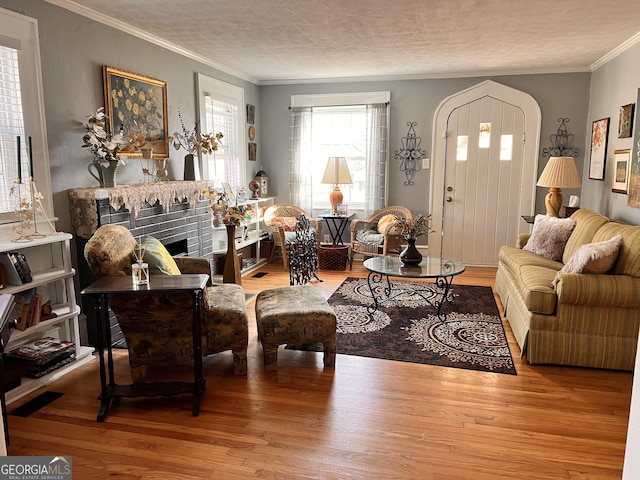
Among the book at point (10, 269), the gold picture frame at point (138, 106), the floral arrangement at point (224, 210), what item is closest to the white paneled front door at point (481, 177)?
the floral arrangement at point (224, 210)

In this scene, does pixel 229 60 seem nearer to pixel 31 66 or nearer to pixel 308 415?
pixel 31 66

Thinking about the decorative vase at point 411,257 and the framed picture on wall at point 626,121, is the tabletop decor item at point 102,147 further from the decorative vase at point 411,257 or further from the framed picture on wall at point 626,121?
the framed picture on wall at point 626,121

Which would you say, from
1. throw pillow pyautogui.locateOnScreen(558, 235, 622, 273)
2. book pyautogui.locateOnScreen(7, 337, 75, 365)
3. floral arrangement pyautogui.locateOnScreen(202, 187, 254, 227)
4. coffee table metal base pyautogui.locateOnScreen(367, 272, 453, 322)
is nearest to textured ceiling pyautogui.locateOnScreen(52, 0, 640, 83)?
floral arrangement pyautogui.locateOnScreen(202, 187, 254, 227)

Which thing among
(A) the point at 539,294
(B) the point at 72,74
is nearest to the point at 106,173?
(B) the point at 72,74

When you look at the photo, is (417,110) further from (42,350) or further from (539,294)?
(42,350)

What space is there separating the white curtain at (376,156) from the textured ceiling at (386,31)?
2.26 feet

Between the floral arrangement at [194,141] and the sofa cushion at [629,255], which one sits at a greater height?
the floral arrangement at [194,141]

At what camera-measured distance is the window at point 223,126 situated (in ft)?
17.5

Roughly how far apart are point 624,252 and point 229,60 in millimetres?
4300

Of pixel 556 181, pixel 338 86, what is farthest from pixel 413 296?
pixel 338 86

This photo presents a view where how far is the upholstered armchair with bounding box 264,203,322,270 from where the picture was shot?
6.16 m

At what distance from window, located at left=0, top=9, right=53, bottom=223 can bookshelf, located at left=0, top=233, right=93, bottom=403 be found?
28 centimetres

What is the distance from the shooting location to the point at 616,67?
4875 millimetres

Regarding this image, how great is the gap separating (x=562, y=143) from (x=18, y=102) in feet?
18.9
